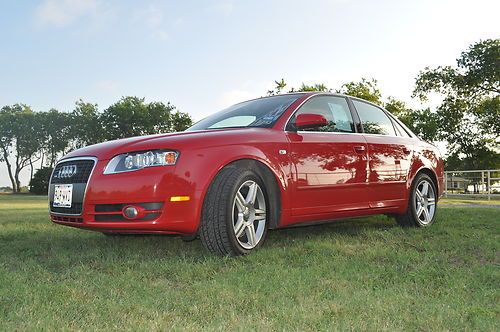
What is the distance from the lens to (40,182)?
137 feet

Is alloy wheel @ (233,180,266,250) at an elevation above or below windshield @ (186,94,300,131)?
below

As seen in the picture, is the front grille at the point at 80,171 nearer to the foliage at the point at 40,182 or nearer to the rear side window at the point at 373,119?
the rear side window at the point at 373,119

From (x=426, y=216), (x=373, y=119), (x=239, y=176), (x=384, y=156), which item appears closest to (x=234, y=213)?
(x=239, y=176)

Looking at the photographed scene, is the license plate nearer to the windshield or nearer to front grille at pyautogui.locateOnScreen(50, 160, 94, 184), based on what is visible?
front grille at pyautogui.locateOnScreen(50, 160, 94, 184)

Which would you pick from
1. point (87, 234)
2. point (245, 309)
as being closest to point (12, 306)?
point (245, 309)

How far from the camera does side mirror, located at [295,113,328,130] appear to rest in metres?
4.53

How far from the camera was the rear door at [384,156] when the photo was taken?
5.39 m

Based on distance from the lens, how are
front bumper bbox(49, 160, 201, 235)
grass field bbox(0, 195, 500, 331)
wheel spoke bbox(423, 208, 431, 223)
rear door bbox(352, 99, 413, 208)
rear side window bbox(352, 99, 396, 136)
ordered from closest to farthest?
grass field bbox(0, 195, 500, 331) < front bumper bbox(49, 160, 201, 235) < rear door bbox(352, 99, 413, 208) < rear side window bbox(352, 99, 396, 136) < wheel spoke bbox(423, 208, 431, 223)

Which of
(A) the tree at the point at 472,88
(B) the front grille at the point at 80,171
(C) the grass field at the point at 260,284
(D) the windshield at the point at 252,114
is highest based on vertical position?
(A) the tree at the point at 472,88

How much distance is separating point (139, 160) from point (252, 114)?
4.71ft

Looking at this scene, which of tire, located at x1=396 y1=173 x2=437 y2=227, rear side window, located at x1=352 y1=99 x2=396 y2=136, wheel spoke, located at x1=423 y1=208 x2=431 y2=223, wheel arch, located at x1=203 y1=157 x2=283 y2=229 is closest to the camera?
wheel arch, located at x1=203 y1=157 x2=283 y2=229

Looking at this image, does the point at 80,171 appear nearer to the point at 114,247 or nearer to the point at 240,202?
the point at 114,247

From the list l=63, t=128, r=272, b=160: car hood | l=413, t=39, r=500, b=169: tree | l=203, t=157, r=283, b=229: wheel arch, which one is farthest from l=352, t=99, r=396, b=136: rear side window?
l=413, t=39, r=500, b=169: tree

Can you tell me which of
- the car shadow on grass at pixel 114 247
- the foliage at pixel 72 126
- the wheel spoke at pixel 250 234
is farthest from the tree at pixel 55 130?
the wheel spoke at pixel 250 234
